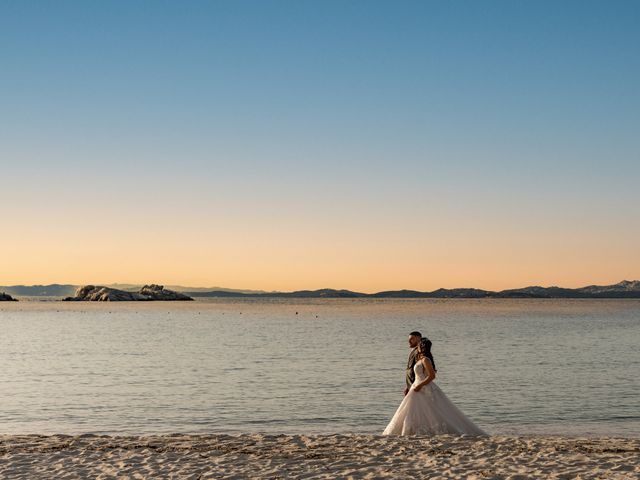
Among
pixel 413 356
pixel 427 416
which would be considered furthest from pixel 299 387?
pixel 413 356

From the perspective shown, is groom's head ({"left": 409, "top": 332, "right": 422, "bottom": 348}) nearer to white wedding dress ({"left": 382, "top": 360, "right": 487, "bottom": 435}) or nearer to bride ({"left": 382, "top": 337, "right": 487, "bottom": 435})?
bride ({"left": 382, "top": 337, "right": 487, "bottom": 435})

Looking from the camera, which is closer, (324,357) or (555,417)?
(555,417)

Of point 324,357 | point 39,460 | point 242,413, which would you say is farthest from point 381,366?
point 39,460

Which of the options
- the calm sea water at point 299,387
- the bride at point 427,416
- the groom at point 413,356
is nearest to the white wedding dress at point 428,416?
the bride at point 427,416

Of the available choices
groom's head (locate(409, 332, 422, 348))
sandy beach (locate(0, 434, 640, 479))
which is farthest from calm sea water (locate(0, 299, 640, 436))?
groom's head (locate(409, 332, 422, 348))

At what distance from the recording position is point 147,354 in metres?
58.7

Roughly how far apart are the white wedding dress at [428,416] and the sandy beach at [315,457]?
529mm

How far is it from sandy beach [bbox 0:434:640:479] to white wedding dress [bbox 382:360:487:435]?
0.53m

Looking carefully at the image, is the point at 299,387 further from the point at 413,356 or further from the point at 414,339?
the point at 414,339

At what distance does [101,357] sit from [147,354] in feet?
12.6

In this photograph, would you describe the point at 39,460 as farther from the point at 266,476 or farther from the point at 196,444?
the point at 266,476

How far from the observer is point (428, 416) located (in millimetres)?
19484

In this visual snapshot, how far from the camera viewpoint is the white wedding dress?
763 inches

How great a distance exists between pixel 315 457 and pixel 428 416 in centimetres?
380
